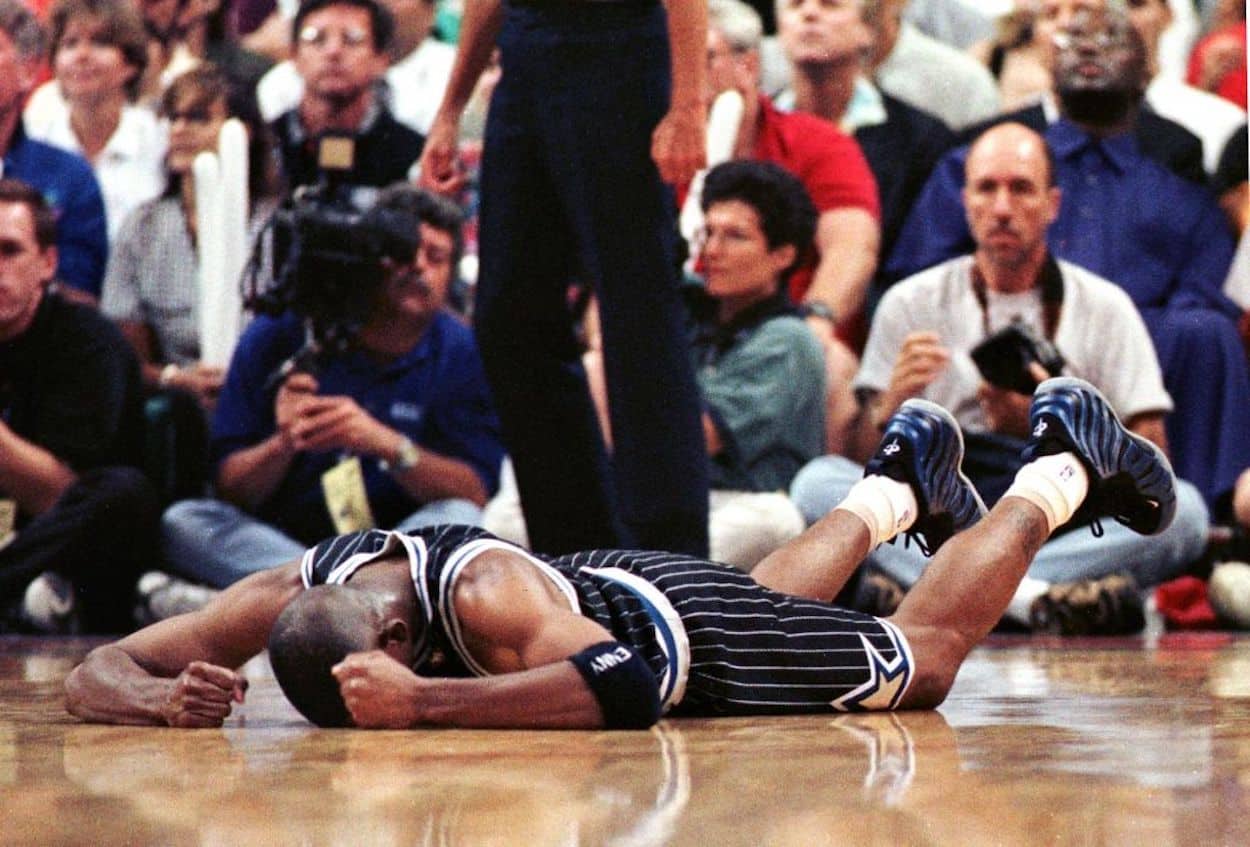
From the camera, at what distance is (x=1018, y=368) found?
4453 millimetres

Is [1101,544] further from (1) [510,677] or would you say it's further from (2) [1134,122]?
(1) [510,677]

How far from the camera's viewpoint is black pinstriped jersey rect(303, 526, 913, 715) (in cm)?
251

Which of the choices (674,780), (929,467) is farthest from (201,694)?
(929,467)

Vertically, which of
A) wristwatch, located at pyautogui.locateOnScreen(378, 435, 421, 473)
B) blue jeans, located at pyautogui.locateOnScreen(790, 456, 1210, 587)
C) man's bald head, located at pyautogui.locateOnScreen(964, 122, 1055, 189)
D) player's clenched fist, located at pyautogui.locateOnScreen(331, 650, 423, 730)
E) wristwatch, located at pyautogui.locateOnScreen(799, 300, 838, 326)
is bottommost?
blue jeans, located at pyautogui.locateOnScreen(790, 456, 1210, 587)

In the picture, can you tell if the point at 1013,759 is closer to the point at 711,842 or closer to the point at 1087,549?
the point at 711,842

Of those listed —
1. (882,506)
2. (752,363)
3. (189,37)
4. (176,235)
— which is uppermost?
(189,37)

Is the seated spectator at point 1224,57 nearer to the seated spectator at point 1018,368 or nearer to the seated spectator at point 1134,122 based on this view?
the seated spectator at point 1134,122

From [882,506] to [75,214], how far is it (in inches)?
118

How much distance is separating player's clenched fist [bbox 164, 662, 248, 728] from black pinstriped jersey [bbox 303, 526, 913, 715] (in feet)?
0.52

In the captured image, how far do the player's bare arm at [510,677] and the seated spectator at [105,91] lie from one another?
11.5ft

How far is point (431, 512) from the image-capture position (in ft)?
15.5

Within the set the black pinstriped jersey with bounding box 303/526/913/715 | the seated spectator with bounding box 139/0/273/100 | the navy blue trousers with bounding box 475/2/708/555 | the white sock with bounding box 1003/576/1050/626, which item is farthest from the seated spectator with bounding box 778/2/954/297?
the black pinstriped jersey with bounding box 303/526/913/715

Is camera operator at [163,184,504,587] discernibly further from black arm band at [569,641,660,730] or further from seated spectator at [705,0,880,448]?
black arm band at [569,641,660,730]

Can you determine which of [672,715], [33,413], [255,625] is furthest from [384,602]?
[33,413]
